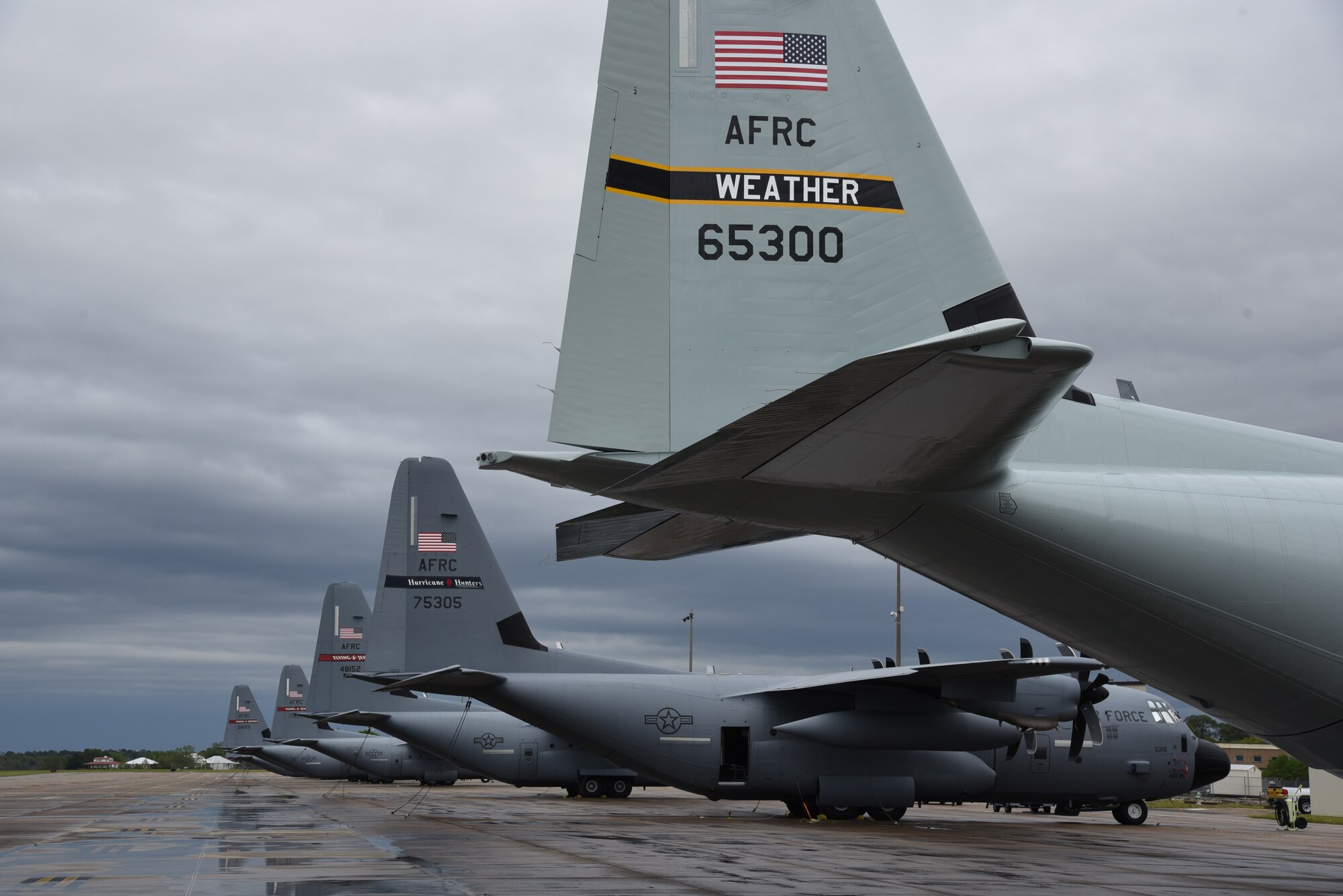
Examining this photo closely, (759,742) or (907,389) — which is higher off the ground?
(907,389)

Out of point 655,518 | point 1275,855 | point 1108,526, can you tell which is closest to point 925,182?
point 1108,526

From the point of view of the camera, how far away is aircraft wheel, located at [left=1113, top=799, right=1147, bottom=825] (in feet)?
84.3

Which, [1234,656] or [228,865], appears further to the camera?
[228,865]

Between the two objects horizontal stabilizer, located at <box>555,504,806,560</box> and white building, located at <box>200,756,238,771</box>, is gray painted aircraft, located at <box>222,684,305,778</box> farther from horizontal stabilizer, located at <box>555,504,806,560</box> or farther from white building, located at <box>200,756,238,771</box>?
white building, located at <box>200,756,238,771</box>

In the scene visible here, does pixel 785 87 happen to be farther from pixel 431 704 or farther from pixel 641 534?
pixel 431 704

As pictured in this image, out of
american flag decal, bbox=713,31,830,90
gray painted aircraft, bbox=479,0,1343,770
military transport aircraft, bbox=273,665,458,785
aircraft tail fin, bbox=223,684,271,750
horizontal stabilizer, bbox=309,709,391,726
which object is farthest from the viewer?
aircraft tail fin, bbox=223,684,271,750

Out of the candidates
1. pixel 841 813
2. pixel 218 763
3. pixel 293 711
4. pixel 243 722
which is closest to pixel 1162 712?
pixel 841 813

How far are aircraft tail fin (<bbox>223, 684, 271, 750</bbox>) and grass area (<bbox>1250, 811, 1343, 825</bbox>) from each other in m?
56.1

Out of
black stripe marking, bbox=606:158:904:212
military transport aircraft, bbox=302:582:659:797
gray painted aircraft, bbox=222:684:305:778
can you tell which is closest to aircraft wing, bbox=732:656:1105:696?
military transport aircraft, bbox=302:582:659:797

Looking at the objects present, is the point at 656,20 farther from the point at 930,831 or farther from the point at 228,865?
the point at 930,831

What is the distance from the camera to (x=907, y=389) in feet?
17.2

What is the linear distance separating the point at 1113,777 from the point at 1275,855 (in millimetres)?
6777

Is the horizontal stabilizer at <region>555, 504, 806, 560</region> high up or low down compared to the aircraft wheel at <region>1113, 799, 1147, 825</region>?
up

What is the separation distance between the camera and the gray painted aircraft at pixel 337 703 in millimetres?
34781
